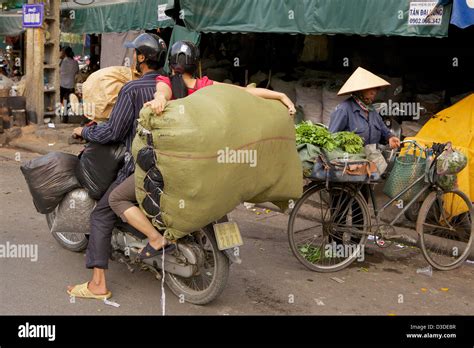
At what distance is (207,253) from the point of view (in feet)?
15.5

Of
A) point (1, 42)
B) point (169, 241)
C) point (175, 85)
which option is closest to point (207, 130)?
point (175, 85)

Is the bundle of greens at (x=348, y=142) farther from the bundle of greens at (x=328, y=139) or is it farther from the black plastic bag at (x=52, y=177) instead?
the black plastic bag at (x=52, y=177)

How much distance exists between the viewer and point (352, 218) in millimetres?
5809

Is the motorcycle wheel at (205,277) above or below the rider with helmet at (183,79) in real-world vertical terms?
below

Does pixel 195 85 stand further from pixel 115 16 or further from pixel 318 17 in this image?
pixel 115 16

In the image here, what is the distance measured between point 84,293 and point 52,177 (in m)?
1.15

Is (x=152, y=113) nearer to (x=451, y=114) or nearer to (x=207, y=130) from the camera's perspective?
(x=207, y=130)

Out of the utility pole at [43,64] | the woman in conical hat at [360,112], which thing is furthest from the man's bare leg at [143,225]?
the utility pole at [43,64]

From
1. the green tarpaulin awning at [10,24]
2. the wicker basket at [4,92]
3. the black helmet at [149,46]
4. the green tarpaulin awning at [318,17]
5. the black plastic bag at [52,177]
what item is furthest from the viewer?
the green tarpaulin awning at [10,24]

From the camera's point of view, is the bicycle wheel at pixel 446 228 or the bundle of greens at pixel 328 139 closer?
the bundle of greens at pixel 328 139

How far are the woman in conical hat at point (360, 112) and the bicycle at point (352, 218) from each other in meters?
0.42

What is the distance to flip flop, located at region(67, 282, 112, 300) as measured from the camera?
15.7ft

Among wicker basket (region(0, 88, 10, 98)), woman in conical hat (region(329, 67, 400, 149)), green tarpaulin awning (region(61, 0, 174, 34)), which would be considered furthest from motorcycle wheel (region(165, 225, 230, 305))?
wicker basket (region(0, 88, 10, 98))

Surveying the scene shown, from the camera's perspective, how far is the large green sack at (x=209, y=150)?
13.3 feet
